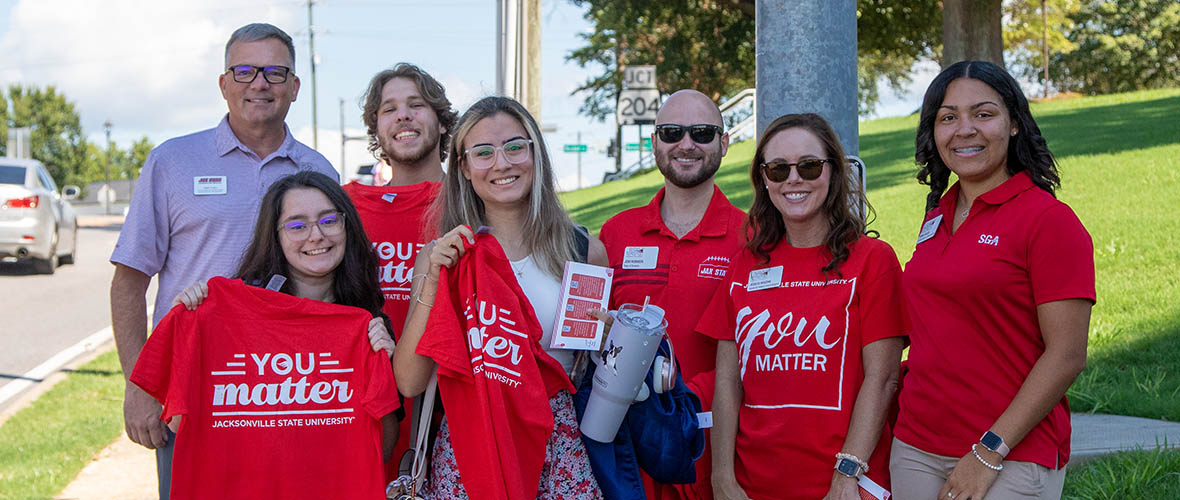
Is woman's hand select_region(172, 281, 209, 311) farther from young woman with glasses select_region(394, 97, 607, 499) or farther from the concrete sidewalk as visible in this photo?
→ the concrete sidewalk

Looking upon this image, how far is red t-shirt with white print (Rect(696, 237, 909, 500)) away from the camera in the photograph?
10.4ft

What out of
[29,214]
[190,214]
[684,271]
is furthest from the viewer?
[29,214]

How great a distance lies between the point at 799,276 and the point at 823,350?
0.85 ft

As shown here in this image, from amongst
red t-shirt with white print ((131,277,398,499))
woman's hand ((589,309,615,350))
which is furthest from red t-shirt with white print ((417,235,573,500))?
red t-shirt with white print ((131,277,398,499))

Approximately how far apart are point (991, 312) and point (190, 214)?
289cm

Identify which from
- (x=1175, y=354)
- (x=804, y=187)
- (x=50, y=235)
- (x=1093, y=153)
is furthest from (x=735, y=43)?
(x=804, y=187)

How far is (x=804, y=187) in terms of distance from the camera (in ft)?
10.9

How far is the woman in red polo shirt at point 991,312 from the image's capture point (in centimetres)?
276

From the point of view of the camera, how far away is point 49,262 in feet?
59.7

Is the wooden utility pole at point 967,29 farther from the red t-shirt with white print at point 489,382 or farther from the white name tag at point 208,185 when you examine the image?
the red t-shirt with white print at point 489,382

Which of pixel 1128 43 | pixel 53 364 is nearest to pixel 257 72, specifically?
pixel 53 364

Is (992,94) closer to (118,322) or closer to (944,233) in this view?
(944,233)

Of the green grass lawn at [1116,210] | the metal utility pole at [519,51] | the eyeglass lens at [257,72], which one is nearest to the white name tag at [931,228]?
the eyeglass lens at [257,72]

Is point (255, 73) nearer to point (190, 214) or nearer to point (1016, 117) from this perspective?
point (190, 214)
